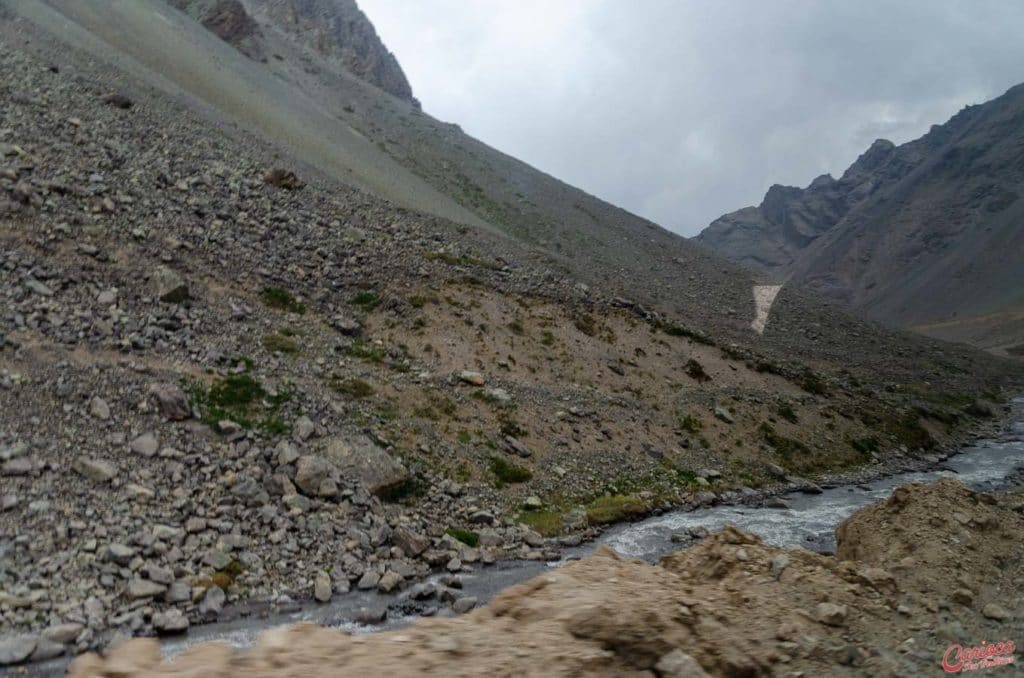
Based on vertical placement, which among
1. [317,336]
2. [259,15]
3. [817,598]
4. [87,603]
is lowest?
[87,603]

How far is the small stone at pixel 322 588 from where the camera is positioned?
666 inches

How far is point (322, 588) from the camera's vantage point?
17.1 metres

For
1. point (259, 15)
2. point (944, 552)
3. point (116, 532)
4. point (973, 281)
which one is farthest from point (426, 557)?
point (973, 281)

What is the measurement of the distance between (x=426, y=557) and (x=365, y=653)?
39.6ft

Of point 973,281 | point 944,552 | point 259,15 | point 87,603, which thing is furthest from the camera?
point 973,281

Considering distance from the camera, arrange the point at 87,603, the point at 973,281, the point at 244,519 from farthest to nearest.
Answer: the point at 973,281
the point at 244,519
the point at 87,603

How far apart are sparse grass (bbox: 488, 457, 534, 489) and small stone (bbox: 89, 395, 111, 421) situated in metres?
13.5

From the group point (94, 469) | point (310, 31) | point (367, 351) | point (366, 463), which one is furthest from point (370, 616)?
point (310, 31)

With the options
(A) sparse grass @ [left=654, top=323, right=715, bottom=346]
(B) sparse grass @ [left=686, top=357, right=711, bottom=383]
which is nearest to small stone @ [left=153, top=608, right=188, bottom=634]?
(B) sparse grass @ [left=686, top=357, right=711, bottom=383]

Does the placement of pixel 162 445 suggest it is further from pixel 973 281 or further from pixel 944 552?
pixel 973 281

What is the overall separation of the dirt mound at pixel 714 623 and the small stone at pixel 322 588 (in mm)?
7457

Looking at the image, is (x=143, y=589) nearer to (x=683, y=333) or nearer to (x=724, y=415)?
(x=724, y=415)

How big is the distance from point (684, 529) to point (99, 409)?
20.7 meters

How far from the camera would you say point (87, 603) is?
14.6 m
